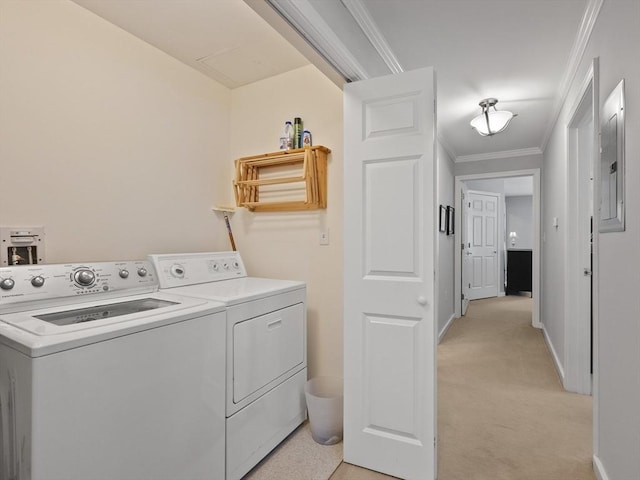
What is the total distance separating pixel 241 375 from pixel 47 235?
122 cm

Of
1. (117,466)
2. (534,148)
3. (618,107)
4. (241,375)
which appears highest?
(534,148)

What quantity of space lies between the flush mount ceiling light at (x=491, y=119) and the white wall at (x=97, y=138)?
90.6 inches

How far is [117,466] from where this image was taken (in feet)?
3.76

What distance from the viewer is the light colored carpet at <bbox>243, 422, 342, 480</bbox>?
1.73 meters

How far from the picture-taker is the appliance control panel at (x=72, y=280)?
139 cm

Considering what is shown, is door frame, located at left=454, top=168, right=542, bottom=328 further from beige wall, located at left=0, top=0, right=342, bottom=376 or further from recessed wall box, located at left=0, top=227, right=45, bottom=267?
recessed wall box, located at left=0, top=227, right=45, bottom=267

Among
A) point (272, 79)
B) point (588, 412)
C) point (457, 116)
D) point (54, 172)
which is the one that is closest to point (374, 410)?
point (588, 412)

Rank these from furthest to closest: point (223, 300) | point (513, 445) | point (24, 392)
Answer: point (513, 445), point (223, 300), point (24, 392)

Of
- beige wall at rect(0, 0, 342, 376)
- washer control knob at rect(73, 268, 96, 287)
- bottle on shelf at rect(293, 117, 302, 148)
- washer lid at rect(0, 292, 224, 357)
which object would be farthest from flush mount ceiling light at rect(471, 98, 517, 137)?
washer control knob at rect(73, 268, 96, 287)

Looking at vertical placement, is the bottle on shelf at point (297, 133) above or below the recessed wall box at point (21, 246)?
above

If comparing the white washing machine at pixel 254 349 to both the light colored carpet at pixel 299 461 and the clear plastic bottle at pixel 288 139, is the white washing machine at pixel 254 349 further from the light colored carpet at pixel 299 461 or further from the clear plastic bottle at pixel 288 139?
the clear plastic bottle at pixel 288 139

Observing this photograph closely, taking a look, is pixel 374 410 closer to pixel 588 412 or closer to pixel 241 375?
pixel 241 375

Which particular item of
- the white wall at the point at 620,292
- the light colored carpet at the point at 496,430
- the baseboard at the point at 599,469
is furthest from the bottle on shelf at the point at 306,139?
the baseboard at the point at 599,469

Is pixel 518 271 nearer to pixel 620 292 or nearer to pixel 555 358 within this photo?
pixel 555 358
